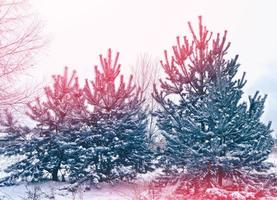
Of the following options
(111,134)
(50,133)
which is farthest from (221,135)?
(50,133)

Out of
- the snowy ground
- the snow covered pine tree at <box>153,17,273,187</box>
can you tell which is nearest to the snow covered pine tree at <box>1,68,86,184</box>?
the snowy ground

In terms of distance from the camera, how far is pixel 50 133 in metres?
15.6

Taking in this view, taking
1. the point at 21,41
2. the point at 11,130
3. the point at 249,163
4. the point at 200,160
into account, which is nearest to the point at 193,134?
the point at 200,160

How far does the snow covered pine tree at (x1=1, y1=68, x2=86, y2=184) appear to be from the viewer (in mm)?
15195

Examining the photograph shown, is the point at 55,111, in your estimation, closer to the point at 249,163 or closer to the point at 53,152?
the point at 53,152

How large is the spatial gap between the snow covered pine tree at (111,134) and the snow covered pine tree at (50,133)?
2.49 ft

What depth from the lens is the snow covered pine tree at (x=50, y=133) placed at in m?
15.2

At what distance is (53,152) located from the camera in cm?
1534

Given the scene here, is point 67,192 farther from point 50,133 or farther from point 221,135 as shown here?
point 221,135

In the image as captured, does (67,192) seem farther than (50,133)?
No

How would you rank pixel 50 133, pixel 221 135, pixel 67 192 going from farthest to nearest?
1. pixel 50 133
2. pixel 67 192
3. pixel 221 135

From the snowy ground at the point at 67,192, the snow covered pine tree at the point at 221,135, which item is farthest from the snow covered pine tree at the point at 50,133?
the snow covered pine tree at the point at 221,135

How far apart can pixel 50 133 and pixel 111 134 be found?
2.89 m

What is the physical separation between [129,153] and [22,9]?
6.70 metres
